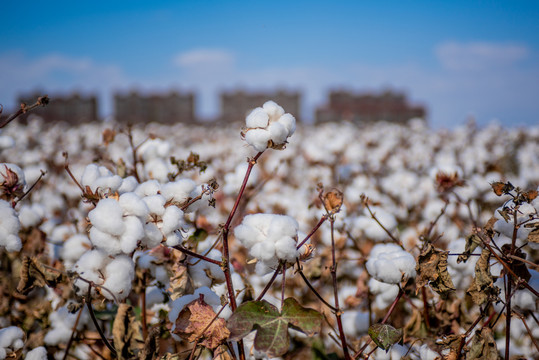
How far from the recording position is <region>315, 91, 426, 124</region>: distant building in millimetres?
25359

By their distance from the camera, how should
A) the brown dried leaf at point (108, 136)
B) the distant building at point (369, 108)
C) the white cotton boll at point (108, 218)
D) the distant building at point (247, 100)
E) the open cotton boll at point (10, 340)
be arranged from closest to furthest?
1. the white cotton boll at point (108, 218)
2. the open cotton boll at point (10, 340)
3. the brown dried leaf at point (108, 136)
4. the distant building at point (369, 108)
5. the distant building at point (247, 100)

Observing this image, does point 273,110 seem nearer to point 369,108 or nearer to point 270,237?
point 270,237

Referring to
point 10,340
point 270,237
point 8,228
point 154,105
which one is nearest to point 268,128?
point 270,237

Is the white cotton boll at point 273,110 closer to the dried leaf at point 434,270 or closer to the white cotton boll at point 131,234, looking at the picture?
the white cotton boll at point 131,234

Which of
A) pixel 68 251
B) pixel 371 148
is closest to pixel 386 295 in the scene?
pixel 68 251

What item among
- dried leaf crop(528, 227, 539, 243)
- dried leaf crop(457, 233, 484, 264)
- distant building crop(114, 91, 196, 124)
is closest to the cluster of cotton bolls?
dried leaf crop(457, 233, 484, 264)

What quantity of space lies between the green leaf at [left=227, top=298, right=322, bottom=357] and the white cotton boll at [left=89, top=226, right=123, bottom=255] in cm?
30

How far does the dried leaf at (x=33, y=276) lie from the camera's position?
3.72 feet

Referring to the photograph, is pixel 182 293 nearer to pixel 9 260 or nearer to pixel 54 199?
pixel 9 260

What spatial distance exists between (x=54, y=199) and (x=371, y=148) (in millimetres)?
5086

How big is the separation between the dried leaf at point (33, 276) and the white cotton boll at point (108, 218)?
1.21ft

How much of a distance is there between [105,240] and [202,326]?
310mm

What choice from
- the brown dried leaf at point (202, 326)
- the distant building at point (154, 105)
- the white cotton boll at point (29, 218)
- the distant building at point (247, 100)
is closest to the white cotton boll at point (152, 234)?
the brown dried leaf at point (202, 326)

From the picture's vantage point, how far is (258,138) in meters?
1.00
